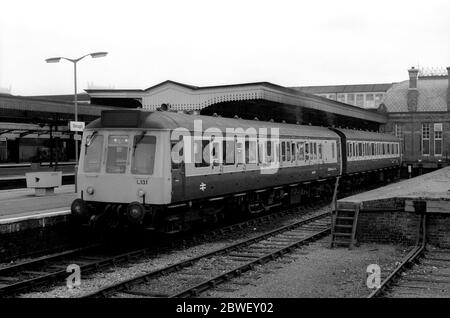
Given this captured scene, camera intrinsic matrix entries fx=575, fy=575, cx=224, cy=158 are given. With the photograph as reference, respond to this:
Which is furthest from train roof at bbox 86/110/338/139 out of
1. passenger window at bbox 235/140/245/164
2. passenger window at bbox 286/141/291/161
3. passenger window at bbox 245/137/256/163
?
passenger window at bbox 286/141/291/161

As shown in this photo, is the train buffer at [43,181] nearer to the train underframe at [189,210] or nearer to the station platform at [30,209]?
the station platform at [30,209]

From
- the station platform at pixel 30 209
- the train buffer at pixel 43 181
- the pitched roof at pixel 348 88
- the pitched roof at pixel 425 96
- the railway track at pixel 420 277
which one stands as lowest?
the railway track at pixel 420 277

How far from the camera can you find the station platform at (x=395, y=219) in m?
12.6

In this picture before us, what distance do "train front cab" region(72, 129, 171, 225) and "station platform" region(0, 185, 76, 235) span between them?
665 mm

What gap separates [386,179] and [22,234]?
2827cm

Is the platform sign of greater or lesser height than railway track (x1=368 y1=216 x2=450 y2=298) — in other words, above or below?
above

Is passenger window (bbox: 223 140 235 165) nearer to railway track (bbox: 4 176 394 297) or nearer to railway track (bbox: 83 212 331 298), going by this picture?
railway track (bbox: 4 176 394 297)

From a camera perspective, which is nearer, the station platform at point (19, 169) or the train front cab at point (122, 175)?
the train front cab at point (122, 175)

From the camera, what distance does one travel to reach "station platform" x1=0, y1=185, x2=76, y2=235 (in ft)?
37.9

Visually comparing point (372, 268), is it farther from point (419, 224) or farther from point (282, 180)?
Answer: point (282, 180)

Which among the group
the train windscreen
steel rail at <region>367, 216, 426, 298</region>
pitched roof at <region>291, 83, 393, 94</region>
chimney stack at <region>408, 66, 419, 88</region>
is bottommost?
steel rail at <region>367, 216, 426, 298</region>

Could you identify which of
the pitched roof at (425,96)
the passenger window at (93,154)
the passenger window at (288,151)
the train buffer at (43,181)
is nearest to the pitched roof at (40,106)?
the train buffer at (43,181)

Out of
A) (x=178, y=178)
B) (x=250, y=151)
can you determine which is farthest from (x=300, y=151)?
(x=178, y=178)

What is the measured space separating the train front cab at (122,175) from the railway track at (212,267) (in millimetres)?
1592
